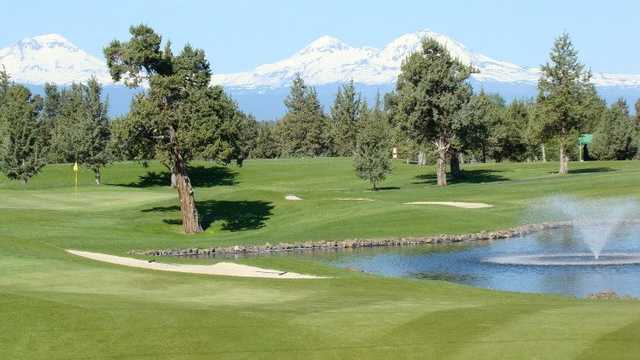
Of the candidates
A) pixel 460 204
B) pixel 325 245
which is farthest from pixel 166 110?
pixel 460 204

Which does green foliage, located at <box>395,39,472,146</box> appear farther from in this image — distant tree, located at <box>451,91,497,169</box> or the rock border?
the rock border

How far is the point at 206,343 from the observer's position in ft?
53.5

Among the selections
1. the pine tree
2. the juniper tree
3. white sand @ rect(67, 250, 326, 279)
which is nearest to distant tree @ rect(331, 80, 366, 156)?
the pine tree

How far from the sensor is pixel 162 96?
54812 mm

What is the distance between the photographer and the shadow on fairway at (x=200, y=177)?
109438 millimetres

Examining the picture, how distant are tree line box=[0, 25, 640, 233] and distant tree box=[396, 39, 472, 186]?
110mm

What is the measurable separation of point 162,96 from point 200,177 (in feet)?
196

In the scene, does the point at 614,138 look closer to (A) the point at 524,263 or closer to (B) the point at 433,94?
(B) the point at 433,94

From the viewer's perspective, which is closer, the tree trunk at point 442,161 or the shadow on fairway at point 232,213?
the shadow on fairway at point 232,213

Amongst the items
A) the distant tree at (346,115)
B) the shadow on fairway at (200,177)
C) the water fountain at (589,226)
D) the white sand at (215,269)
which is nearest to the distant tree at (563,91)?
the water fountain at (589,226)

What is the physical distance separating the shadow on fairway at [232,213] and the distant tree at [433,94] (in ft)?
76.8

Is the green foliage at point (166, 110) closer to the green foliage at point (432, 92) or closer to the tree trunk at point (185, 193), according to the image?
the tree trunk at point (185, 193)

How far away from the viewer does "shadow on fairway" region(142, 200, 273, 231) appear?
62062 millimetres

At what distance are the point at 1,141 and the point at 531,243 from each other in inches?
2729
